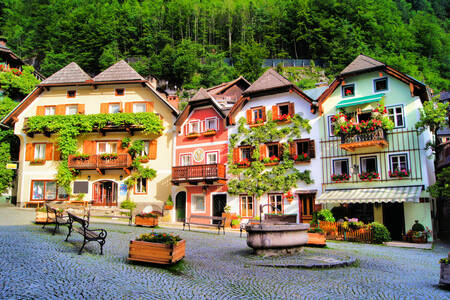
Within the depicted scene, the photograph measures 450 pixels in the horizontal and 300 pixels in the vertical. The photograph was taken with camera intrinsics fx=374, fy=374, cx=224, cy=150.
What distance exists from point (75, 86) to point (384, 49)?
160ft

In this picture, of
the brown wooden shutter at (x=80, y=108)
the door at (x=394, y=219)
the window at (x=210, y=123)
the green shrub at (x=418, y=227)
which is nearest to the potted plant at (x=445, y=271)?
the green shrub at (x=418, y=227)

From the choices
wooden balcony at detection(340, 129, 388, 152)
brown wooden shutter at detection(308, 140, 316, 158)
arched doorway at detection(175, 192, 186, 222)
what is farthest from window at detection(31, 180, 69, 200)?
wooden balcony at detection(340, 129, 388, 152)

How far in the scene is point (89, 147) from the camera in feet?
107

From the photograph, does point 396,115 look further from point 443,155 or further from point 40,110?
point 40,110

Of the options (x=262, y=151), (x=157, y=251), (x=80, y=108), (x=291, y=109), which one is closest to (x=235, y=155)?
(x=262, y=151)

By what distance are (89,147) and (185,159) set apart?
8.85 metres

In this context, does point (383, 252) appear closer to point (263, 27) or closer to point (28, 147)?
point (28, 147)

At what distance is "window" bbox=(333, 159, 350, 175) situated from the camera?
81.1 ft

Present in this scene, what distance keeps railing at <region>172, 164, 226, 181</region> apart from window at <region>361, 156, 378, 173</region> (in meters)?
9.99

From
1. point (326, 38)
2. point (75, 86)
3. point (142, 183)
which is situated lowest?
point (142, 183)

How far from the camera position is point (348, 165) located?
964 inches

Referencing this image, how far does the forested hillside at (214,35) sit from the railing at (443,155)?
30.2 m

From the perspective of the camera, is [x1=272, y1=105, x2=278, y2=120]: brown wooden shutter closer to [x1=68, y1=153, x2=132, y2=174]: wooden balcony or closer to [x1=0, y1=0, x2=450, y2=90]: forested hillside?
[x1=68, y1=153, x2=132, y2=174]: wooden balcony

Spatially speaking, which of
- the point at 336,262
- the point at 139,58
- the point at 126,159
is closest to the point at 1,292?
the point at 336,262
